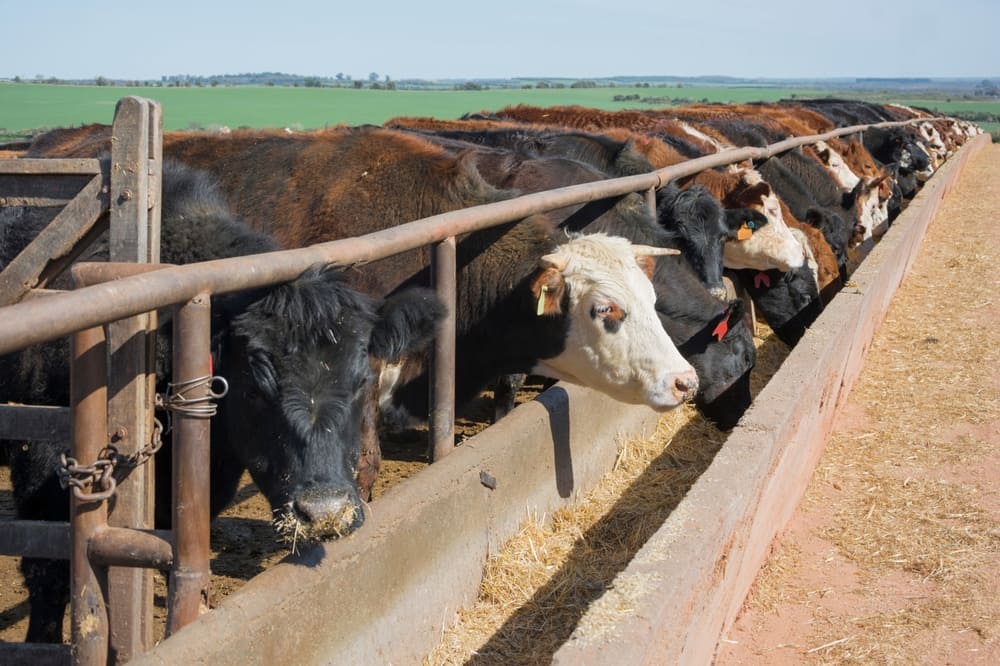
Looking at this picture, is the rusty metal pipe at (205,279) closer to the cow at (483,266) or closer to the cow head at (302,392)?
the cow head at (302,392)

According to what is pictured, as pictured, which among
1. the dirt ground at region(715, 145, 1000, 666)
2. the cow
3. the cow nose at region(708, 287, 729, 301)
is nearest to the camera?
the dirt ground at region(715, 145, 1000, 666)

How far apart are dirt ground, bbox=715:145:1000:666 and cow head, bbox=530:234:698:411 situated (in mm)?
838

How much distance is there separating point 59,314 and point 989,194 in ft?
77.9

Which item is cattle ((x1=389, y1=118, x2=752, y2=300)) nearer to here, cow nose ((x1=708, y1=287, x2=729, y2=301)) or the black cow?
cow nose ((x1=708, y1=287, x2=729, y2=301))

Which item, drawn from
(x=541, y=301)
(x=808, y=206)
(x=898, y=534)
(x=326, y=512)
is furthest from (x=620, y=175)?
(x=326, y=512)

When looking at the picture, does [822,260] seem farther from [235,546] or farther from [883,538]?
[235,546]

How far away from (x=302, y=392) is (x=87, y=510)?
610 millimetres

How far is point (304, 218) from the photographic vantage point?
490cm

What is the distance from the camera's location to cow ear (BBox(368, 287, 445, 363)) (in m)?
2.94

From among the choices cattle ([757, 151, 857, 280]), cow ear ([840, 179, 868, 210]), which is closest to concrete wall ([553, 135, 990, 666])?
cattle ([757, 151, 857, 280])

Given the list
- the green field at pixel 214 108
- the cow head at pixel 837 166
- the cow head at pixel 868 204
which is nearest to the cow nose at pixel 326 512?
the cow head at pixel 868 204

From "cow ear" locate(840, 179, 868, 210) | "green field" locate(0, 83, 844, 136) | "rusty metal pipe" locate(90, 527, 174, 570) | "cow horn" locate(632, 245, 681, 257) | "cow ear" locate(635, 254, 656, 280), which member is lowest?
"rusty metal pipe" locate(90, 527, 174, 570)

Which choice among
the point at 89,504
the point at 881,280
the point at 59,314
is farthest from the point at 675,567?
the point at 881,280

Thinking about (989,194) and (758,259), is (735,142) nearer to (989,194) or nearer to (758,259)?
(758,259)
